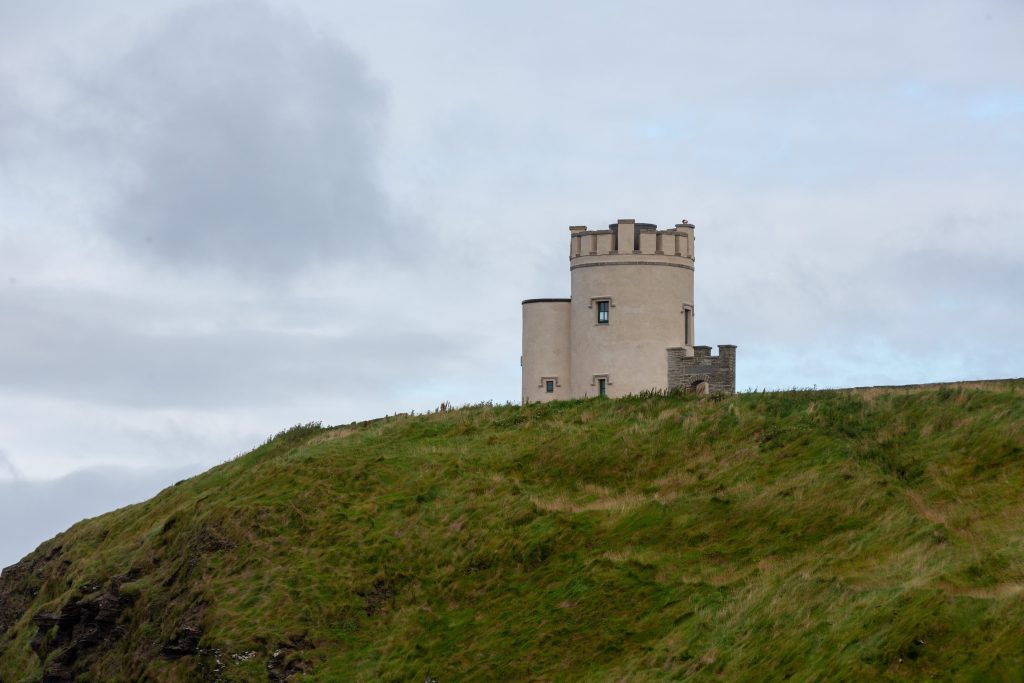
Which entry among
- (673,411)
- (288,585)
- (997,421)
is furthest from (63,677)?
(997,421)

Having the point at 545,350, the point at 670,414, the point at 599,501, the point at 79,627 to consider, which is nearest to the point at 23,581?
the point at 79,627

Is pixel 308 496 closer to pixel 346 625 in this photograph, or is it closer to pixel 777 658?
pixel 346 625

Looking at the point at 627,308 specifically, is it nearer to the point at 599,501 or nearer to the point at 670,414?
the point at 670,414

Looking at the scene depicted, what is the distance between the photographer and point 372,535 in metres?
31.6

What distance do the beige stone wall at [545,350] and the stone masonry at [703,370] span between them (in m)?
3.98

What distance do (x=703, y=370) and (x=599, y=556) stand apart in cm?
1680

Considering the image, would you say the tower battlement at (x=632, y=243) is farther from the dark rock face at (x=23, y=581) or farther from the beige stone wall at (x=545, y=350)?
the dark rock face at (x=23, y=581)

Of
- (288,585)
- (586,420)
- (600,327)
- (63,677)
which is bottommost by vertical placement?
(63,677)

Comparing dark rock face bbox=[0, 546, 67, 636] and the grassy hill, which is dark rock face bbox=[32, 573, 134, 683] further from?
dark rock face bbox=[0, 546, 67, 636]

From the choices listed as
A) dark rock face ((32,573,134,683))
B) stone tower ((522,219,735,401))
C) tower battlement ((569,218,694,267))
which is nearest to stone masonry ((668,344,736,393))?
stone tower ((522,219,735,401))

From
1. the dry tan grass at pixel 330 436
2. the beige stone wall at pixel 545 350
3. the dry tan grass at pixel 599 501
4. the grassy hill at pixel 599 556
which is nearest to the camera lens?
the grassy hill at pixel 599 556

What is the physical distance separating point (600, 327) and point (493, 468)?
11.5m

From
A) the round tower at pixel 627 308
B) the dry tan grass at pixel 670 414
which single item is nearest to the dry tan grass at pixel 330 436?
the round tower at pixel 627 308

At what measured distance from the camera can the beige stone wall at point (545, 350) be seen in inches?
1791
